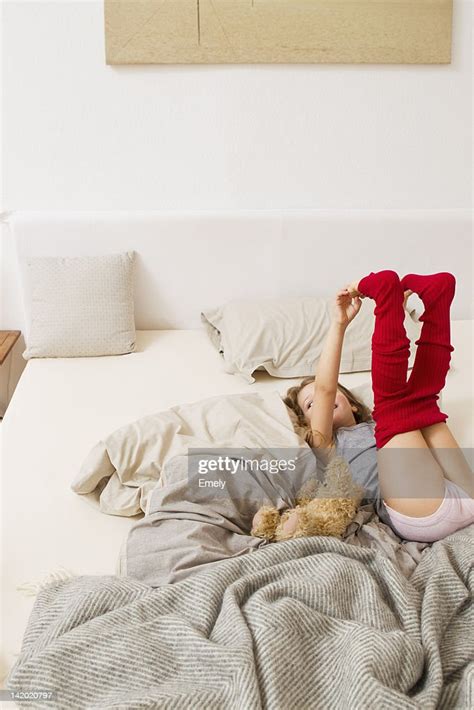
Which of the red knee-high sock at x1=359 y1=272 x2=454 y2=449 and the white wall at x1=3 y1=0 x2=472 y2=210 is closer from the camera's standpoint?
the red knee-high sock at x1=359 y1=272 x2=454 y2=449

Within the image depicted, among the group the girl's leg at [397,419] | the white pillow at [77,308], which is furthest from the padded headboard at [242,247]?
the girl's leg at [397,419]

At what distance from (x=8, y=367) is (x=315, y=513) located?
166cm

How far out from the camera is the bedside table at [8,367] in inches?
108

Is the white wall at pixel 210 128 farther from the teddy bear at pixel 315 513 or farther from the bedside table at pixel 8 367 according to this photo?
the teddy bear at pixel 315 513

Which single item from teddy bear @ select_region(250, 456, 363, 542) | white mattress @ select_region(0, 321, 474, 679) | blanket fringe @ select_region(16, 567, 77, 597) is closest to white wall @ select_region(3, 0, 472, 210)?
white mattress @ select_region(0, 321, 474, 679)

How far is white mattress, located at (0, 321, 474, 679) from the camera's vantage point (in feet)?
5.19

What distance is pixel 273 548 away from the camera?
1465 millimetres

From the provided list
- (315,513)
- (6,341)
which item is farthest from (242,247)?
(315,513)

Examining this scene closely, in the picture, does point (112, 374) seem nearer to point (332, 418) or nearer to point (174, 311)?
point (174, 311)

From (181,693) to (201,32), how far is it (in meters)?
2.16

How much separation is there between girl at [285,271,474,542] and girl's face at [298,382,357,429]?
69 mm

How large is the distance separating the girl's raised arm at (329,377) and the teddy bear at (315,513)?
0.22 m

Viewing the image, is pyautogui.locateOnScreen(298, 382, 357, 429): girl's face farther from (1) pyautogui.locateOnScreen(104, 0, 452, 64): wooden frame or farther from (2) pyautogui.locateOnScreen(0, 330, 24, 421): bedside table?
(1) pyautogui.locateOnScreen(104, 0, 452, 64): wooden frame

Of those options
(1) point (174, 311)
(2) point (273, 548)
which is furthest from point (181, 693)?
(1) point (174, 311)
